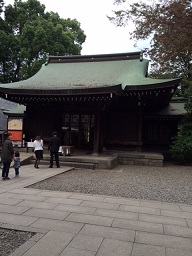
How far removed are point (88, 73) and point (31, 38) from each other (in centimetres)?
1566

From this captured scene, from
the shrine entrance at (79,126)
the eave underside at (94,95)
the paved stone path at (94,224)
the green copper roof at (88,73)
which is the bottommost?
the paved stone path at (94,224)

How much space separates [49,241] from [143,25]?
35.3 feet

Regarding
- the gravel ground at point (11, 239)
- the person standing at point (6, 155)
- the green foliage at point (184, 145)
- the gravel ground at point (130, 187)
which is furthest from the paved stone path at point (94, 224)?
the green foliage at point (184, 145)

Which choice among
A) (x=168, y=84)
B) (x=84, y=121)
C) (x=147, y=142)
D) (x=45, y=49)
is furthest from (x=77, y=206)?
(x=45, y=49)

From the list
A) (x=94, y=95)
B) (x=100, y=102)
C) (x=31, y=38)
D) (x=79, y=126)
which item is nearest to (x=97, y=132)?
(x=100, y=102)

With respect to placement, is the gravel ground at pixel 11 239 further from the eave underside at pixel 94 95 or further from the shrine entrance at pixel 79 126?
the shrine entrance at pixel 79 126

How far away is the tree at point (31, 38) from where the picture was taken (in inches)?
1130

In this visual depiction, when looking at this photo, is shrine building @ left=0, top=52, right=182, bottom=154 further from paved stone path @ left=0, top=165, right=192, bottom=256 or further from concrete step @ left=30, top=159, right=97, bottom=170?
paved stone path @ left=0, top=165, right=192, bottom=256

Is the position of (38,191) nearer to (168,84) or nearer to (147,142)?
(168,84)

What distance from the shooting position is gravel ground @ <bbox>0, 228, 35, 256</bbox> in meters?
3.24

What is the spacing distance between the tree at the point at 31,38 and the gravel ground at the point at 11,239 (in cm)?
2570

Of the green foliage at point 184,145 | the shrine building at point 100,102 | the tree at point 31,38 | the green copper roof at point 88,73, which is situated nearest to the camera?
the shrine building at point 100,102

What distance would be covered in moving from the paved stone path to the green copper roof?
846cm

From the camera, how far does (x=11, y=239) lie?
351cm
